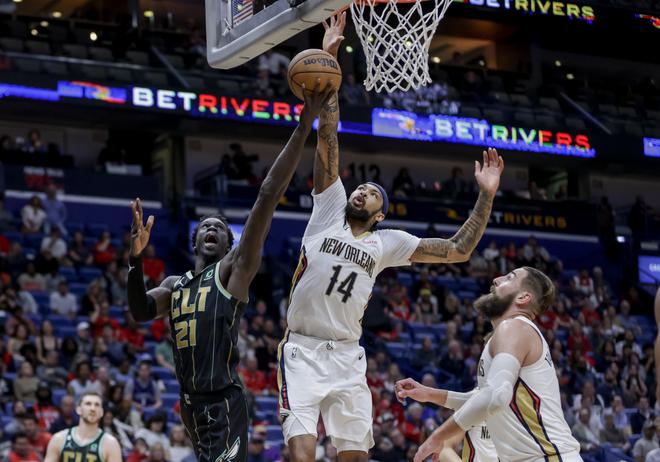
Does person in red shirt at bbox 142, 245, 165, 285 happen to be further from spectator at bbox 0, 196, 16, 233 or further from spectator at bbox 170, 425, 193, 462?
spectator at bbox 170, 425, 193, 462

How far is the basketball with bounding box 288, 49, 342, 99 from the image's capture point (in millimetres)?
6379

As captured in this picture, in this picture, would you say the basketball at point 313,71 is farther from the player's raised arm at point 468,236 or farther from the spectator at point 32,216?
the spectator at point 32,216

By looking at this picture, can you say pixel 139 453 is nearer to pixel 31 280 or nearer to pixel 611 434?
pixel 31 280

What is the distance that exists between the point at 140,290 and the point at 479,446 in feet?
8.57

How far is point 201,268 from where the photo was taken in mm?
6480

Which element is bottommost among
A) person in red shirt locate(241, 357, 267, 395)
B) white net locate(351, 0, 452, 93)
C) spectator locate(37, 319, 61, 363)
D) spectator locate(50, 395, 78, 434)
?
spectator locate(50, 395, 78, 434)

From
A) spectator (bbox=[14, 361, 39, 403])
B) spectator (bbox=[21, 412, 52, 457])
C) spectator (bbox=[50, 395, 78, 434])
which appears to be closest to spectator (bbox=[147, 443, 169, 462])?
spectator (bbox=[50, 395, 78, 434])

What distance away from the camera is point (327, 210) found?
23.3 ft

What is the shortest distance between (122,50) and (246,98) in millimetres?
2605

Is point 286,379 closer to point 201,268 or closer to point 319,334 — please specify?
point 319,334

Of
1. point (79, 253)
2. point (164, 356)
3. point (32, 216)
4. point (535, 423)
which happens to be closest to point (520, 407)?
point (535, 423)

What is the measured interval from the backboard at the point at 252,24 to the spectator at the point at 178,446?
6476mm

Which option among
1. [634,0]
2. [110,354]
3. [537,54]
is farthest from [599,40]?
[110,354]

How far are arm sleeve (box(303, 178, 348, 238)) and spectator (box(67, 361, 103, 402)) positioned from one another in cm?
726
